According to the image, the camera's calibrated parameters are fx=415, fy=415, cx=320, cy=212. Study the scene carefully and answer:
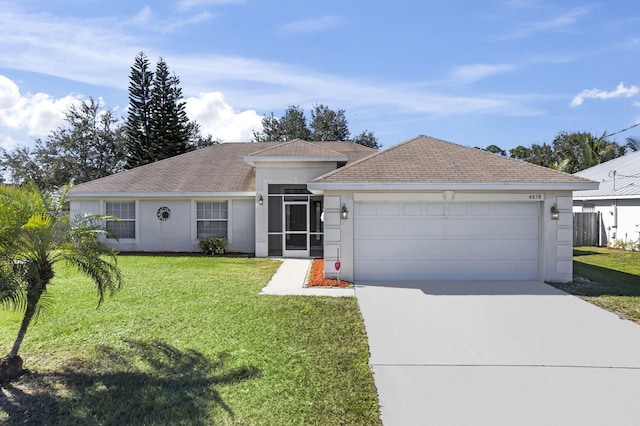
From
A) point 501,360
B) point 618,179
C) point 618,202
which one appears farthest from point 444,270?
point 618,179

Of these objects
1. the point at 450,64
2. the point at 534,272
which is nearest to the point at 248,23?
the point at 450,64

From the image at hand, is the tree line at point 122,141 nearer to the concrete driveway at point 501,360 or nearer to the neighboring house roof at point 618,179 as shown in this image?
the neighboring house roof at point 618,179

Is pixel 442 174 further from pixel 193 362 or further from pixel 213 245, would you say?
pixel 213 245

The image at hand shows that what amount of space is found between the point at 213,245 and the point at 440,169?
9.39 m

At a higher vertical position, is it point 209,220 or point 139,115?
point 139,115

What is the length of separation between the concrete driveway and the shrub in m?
8.78

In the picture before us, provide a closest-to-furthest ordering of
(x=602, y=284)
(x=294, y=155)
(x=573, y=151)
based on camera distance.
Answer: (x=602, y=284) → (x=294, y=155) → (x=573, y=151)

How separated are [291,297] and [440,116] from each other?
57.8 feet

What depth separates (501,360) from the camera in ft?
18.2

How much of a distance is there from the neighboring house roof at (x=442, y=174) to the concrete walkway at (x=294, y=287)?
252 cm

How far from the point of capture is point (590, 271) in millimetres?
12781

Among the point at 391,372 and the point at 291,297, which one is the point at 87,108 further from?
the point at 391,372

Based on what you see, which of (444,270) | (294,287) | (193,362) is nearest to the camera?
(193,362)

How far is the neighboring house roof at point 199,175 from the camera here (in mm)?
16453
